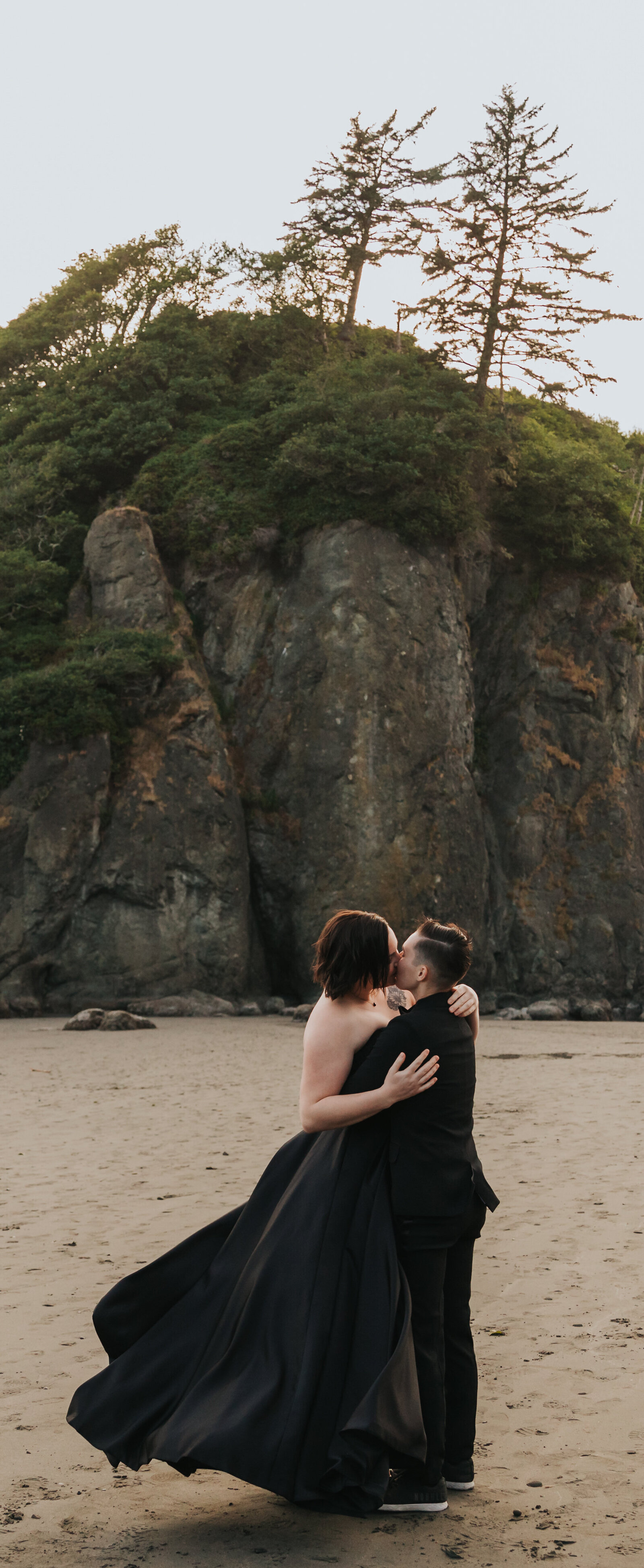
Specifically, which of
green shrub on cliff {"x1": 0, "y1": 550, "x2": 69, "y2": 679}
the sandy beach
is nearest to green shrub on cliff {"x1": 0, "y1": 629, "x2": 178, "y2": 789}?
green shrub on cliff {"x1": 0, "y1": 550, "x2": 69, "y2": 679}

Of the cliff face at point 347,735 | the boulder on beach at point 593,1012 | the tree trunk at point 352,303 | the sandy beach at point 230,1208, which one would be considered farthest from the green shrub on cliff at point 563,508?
the sandy beach at point 230,1208

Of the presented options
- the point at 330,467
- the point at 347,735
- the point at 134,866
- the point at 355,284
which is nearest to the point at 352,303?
the point at 355,284

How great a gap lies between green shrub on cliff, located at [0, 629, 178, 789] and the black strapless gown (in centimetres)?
2083

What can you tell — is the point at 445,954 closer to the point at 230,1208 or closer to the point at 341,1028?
the point at 341,1028

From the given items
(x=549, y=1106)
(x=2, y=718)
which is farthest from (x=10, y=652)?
(x=549, y=1106)

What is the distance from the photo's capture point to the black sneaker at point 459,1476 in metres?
3.57

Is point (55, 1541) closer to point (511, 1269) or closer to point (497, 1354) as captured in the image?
point (497, 1354)

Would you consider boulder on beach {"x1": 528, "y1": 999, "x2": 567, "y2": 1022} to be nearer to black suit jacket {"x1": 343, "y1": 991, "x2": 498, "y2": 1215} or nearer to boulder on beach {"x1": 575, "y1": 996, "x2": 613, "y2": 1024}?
boulder on beach {"x1": 575, "y1": 996, "x2": 613, "y2": 1024}

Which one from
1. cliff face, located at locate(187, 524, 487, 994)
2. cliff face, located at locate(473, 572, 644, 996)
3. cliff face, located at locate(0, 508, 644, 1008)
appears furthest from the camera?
cliff face, located at locate(473, 572, 644, 996)

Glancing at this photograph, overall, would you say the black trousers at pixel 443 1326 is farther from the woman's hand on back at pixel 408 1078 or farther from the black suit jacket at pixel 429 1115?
the woman's hand on back at pixel 408 1078

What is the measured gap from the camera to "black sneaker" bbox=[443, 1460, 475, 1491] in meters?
3.57

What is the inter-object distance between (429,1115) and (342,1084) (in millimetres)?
271

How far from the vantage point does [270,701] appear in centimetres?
2675

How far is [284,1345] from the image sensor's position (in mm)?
3324
